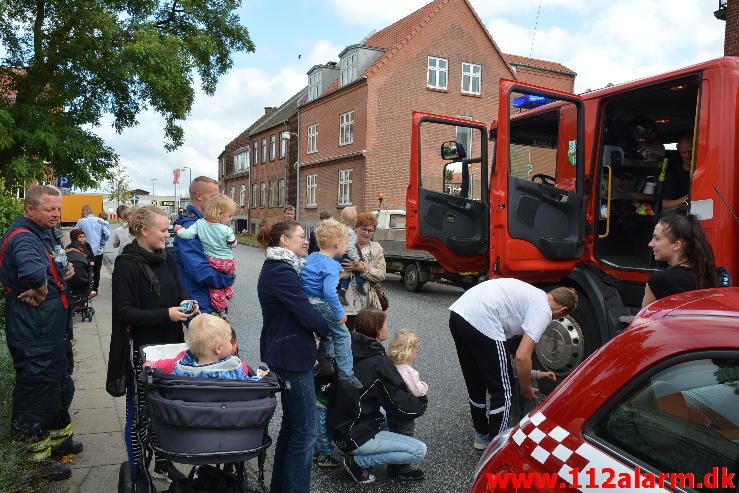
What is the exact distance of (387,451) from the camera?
12.8 feet

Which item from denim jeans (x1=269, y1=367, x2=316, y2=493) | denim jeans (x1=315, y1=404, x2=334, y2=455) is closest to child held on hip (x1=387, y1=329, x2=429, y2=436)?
denim jeans (x1=315, y1=404, x2=334, y2=455)

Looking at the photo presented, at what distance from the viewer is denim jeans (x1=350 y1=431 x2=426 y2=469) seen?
387 cm

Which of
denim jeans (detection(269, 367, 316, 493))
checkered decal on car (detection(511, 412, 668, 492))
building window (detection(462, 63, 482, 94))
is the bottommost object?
denim jeans (detection(269, 367, 316, 493))

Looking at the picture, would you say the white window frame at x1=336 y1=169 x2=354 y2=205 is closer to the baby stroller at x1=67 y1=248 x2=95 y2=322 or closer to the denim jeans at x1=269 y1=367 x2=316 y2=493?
the baby stroller at x1=67 y1=248 x2=95 y2=322

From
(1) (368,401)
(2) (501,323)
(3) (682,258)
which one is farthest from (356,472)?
(3) (682,258)

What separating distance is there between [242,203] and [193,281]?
50629 millimetres

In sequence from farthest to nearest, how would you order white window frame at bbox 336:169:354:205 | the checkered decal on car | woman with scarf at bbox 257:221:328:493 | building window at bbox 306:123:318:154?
building window at bbox 306:123:318:154 < white window frame at bbox 336:169:354:205 < woman with scarf at bbox 257:221:328:493 < the checkered decal on car

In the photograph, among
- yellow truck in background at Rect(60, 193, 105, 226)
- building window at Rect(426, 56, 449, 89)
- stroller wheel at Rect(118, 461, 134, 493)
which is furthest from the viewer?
yellow truck in background at Rect(60, 193, 105, 226)

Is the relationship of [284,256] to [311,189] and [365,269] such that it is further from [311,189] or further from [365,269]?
[311,189]

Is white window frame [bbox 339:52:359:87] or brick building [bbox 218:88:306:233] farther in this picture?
brick building [bbox 218:88:306:233]

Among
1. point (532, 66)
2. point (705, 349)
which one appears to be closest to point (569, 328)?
point (705, 349)

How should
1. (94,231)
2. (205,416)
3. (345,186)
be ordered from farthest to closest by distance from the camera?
1. (345,186)
2. (94,231)
3. (205,416)

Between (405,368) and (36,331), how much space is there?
2425 millimetres

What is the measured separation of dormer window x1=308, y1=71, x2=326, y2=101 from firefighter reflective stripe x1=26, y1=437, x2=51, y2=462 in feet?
113
